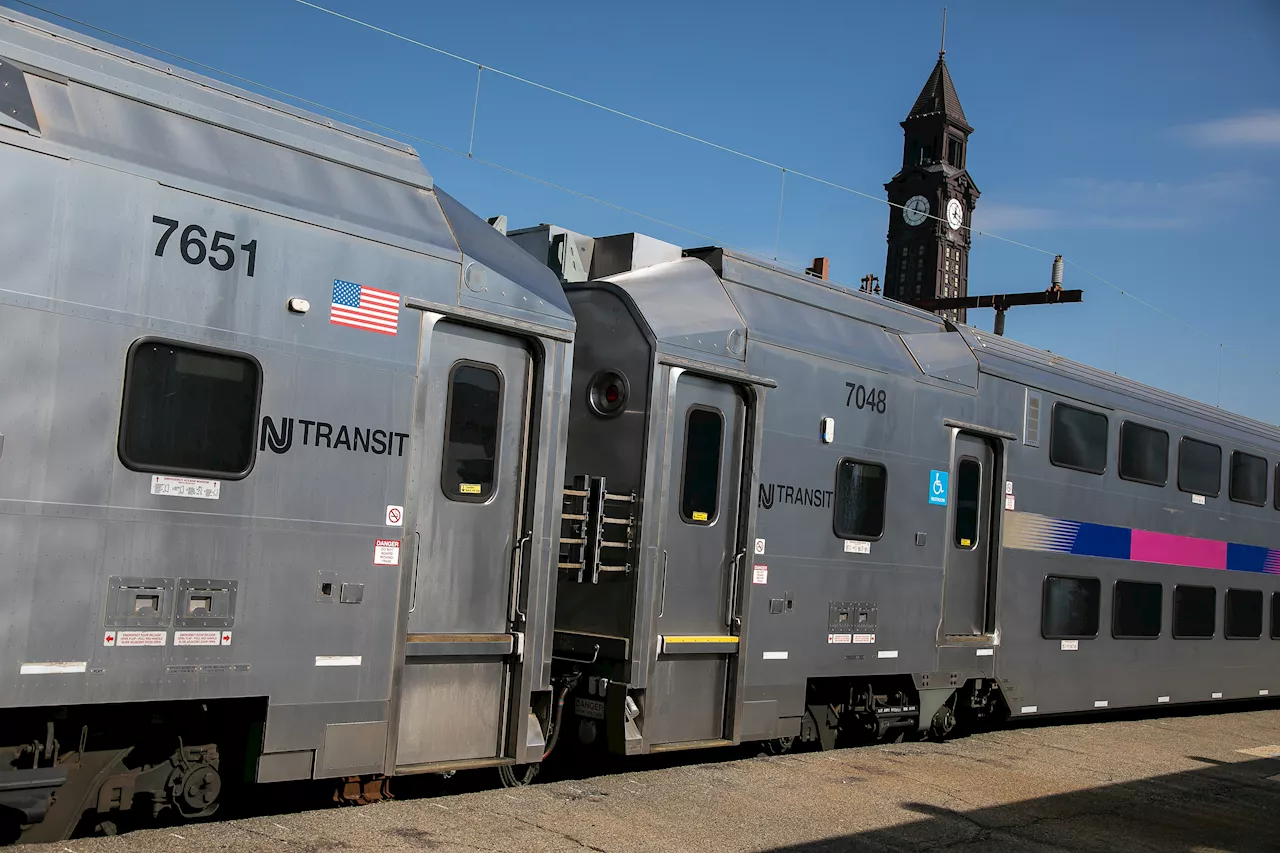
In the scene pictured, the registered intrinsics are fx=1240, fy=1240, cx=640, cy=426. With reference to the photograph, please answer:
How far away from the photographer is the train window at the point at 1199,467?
15.6 metres

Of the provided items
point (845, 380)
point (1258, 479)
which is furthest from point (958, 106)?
point (845, 380)

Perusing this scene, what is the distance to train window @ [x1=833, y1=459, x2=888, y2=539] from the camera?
1059 centimetres

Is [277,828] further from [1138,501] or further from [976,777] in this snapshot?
[1138,501]

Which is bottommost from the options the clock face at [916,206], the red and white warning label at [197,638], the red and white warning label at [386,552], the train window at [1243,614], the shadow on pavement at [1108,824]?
the shadow on pavement at [1108,824]

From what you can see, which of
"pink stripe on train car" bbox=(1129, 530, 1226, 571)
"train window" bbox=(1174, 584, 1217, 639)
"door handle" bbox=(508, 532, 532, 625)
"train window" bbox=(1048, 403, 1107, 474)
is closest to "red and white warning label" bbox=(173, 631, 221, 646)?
"door handle" bbox=(508, 532, 532, 625)

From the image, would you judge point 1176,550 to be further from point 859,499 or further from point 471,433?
point 471,433

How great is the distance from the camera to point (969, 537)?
12.2 meters

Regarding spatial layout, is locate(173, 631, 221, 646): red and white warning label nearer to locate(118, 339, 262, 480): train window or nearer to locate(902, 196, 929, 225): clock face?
locate(118, 339, 262, 480): train window

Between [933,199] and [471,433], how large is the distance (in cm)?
9700

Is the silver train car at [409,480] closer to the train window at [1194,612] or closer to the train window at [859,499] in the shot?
the train window at [859,499]

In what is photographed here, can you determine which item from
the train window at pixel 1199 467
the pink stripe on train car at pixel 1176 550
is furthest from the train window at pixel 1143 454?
the pink stripe on train car at pixel 1176 550

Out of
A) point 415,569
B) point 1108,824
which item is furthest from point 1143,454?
point 415,569

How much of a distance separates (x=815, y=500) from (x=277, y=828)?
17.4ft

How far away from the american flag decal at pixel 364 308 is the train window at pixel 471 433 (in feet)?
2.11
